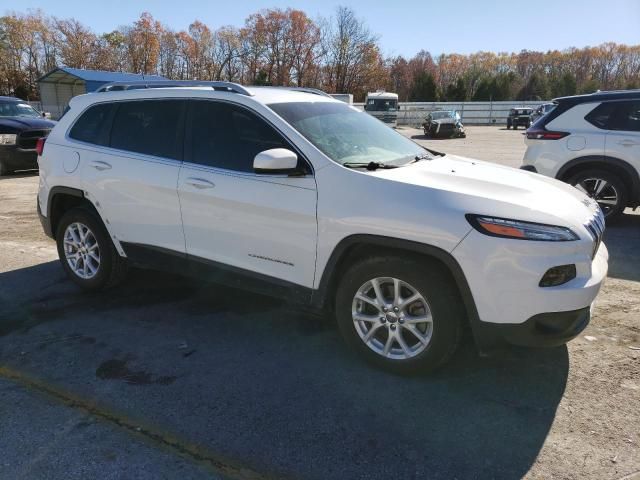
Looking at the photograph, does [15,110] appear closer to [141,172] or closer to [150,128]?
[150,128]

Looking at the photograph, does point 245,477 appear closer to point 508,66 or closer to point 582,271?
point 582,271

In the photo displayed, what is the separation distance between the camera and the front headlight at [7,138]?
12.1m

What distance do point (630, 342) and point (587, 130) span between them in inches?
161

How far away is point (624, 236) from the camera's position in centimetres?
668

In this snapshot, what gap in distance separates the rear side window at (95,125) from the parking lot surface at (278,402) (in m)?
1.49

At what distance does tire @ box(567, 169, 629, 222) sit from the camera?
6832mm

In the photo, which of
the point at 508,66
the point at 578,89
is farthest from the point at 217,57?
the point at 508,66

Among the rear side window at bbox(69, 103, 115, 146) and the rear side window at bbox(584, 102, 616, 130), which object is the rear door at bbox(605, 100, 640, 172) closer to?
the rear side window at bbox(584, 102, 616, 130)

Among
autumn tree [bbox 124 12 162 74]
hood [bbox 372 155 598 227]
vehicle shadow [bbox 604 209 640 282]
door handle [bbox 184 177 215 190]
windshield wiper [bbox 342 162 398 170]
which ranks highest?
autumn tree [bbox 124 12 162 74]

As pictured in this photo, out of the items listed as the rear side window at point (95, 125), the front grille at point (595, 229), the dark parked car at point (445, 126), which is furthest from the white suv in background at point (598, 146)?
the dark parked car at point (445, 126)

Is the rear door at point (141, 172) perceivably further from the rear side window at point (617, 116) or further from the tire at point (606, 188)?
the rear side window at point (617, 116)

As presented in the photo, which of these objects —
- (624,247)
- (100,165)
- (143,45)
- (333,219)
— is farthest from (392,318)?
(143,45)

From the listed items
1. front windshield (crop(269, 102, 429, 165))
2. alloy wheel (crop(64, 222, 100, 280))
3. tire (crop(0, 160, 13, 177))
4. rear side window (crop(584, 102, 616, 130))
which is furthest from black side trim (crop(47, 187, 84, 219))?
tire (crop(0, 160, 13, 177))

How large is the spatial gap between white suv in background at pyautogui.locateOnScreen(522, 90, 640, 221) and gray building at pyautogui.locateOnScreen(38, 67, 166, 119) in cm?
3089
